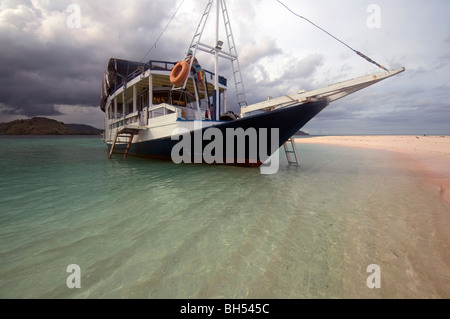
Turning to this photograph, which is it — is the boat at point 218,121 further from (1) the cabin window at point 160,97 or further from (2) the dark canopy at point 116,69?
(2) the dark canopy at point 116,69

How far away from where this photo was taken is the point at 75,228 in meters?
2.75

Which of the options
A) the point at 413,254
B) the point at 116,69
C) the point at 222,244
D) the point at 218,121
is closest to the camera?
the point at 413,254

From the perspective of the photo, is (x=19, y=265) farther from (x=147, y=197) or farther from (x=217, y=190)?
(x=217, y=190)

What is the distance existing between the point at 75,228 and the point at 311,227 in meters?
3.37

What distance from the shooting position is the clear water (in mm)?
1689

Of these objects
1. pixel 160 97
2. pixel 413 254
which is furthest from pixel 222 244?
pixel 160 97

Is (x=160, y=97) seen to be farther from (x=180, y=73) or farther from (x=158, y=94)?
(x=180, y=73)

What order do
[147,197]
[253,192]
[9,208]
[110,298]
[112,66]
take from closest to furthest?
[110,298]
[9,208]
[147,197]
[253,192]
[112,66]

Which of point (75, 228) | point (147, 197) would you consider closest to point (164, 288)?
point (75, 228)

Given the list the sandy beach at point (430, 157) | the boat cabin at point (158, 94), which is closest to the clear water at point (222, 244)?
the sandy beach at point (430, 157)

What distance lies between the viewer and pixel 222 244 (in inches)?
94.3

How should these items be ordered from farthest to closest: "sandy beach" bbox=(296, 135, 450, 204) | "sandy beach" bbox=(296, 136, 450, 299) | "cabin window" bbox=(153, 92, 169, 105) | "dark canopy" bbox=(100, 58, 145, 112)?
"dark canopy" bbox=(100, 58, 145, 112) → "cabin window" bbox=(153, 92, 169, 105) → "sandy beach" bbox=(296, 135, 450, 204) → "sandy beach" bbox=(296, 136, 450, 299)

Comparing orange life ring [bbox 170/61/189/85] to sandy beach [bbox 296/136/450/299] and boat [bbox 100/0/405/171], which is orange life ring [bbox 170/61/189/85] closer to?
boat [bbox 100/0/405/171]

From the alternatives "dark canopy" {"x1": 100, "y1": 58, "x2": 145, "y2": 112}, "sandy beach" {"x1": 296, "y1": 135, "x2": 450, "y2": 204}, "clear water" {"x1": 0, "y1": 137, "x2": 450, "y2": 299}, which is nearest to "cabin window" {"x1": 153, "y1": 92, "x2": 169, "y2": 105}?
"dark canopy" {"x1": 100, "y1": 58, "x2": 145, "y2": 112}
